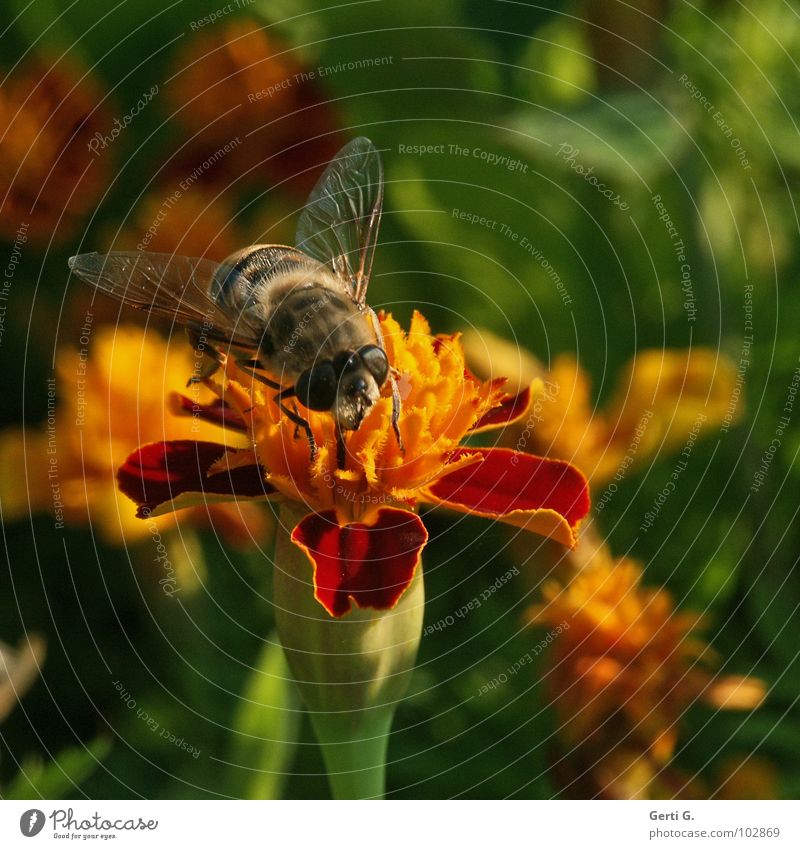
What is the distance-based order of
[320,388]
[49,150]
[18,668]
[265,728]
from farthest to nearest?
[49,150], [18,668], [265,728], [320,388]

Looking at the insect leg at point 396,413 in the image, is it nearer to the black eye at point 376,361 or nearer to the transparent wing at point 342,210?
the black eye at point 376,361

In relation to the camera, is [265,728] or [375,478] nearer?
[375,478]

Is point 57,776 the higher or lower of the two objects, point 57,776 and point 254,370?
the lower

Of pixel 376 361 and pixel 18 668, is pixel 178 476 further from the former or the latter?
pixel 18 668

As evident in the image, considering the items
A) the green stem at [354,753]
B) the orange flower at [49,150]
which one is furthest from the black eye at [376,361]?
the orange flower at [49,150]

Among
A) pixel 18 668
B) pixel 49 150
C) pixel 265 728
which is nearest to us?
pixel 265 728

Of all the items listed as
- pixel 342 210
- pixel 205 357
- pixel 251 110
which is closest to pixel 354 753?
pixel 205 357
